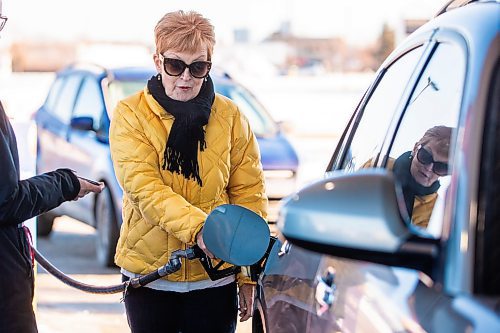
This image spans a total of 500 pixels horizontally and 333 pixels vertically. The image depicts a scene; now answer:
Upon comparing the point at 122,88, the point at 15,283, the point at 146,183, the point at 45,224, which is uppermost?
the point at 146,183

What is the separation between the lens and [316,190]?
2.24m

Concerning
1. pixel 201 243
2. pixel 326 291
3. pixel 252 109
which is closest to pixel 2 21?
pixel 201 243

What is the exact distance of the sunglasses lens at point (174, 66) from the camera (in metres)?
3.95

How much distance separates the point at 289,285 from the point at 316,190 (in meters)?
0.99

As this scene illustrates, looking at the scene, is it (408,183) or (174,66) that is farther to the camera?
(174,66)

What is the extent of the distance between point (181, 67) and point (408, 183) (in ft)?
3.76

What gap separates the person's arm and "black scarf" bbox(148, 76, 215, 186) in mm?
76

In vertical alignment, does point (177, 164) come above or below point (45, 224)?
above

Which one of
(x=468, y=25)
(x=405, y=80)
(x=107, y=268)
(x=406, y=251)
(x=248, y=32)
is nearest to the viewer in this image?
(x=406, y=251)

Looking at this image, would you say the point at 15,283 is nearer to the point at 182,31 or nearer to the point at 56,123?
the point at 182,31

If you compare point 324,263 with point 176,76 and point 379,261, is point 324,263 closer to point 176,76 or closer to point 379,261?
point 379,261

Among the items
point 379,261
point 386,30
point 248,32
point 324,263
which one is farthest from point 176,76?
point 248,32

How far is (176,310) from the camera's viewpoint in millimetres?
4062

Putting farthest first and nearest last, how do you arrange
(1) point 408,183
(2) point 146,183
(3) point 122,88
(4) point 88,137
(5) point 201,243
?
(3) point 122,88 < (4) point 88,137 < (2) point 146,183 < (5) point 201,243 < (1) point 408,183
